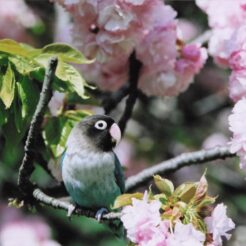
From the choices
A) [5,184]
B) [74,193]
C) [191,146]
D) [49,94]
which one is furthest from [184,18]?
[49,94]

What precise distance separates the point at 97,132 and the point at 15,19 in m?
1.89

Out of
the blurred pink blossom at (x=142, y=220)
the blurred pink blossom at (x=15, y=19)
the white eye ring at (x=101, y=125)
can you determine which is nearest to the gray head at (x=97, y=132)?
the white eye ring at (x=101, y=125)

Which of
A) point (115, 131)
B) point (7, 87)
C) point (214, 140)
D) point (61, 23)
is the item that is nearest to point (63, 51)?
point (7, 87)

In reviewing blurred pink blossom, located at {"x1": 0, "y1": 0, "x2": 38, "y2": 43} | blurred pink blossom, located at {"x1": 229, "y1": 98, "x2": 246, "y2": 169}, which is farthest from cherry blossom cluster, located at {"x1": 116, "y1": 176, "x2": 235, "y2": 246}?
blurred pink blossom, located at {"x1": 0, "y1": 0, "x2": 38, "y2": 43}

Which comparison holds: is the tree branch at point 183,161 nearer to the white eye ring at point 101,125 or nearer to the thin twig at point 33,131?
the white eye ring at point 101,125

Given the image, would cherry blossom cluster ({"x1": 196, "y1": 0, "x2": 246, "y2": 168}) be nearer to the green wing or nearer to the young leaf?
the green wing

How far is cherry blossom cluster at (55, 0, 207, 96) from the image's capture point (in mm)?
2770

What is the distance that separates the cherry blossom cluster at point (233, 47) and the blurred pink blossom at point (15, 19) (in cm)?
176

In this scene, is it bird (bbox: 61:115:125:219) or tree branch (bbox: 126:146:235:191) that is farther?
tree branch (bbox: 126:146:235:191)

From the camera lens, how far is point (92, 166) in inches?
109

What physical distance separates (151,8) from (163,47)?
21 centimetres

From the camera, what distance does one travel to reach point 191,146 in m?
5.00

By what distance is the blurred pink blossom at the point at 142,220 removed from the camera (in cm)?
212

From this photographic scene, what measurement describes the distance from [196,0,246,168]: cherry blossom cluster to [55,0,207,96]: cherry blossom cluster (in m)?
0.16
